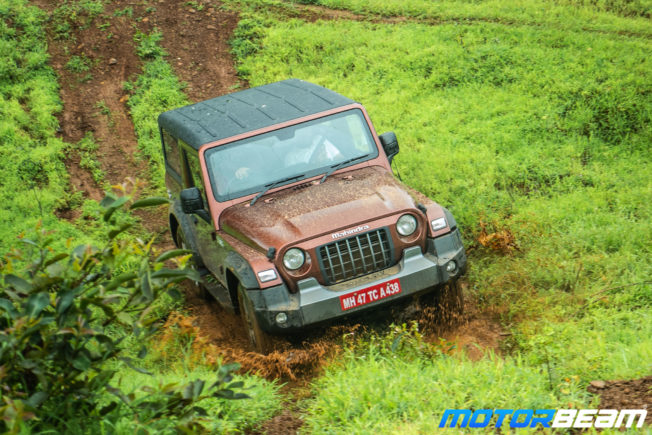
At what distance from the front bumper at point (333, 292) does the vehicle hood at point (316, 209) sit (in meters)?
0.35

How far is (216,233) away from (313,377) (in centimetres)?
158

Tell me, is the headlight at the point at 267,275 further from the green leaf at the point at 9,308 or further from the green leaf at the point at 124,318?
the green leaf at the point at 9,308

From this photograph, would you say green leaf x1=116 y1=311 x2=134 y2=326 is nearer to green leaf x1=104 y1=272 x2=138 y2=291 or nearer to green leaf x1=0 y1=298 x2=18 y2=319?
green leaf x1=104 y1=272 x2=138 y2=291

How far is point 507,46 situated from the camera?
1211cm

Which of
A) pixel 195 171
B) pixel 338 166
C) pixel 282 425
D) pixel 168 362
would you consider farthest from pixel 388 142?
pixel 282 425

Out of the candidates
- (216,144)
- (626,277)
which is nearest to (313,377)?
(216,144)

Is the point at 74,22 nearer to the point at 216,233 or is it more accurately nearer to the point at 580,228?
the point at 216,233

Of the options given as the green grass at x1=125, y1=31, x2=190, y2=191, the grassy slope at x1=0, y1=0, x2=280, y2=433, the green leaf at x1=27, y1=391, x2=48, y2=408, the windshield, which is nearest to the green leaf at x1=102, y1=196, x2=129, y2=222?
the green leaf at x1=27, y1=391, x2=48, y2=408

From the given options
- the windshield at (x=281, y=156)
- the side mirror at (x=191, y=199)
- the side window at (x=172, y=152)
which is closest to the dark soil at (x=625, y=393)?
the windshield at (x=281, y=156)

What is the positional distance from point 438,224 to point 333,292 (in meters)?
1.01

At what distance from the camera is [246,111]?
6.58 metres

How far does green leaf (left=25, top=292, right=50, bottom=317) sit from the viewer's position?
278 centimetres

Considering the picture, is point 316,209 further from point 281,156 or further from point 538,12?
point 538,12

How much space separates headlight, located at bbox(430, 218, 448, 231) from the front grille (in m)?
0.41
